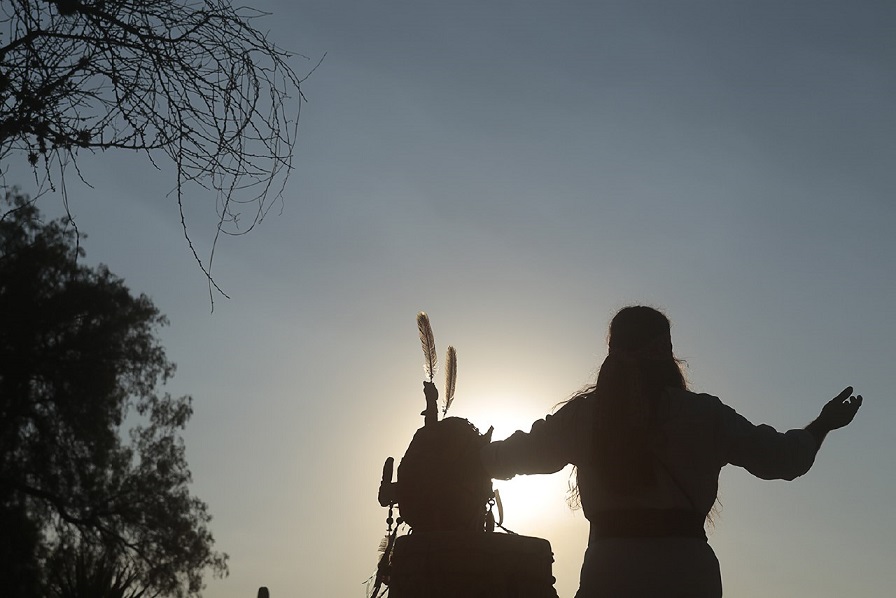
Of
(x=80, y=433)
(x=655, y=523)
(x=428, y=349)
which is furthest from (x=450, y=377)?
(x=80, y=433)

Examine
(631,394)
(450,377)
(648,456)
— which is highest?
(450,377)

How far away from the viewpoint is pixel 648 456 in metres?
2.88

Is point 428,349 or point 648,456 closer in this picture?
point 648,456

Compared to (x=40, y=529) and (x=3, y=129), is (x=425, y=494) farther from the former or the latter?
(x=40, y=529)

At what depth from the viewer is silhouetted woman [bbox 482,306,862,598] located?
9.29 ft

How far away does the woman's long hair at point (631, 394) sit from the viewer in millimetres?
2877

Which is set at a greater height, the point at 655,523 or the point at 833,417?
the point at 833,417

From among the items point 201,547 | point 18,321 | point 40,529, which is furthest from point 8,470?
point 201,547

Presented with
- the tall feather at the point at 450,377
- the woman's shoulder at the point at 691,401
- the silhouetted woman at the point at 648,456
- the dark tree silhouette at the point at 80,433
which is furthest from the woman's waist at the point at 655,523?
the dark tree silhouette at the point at 80,433

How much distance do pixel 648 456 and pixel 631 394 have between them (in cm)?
21

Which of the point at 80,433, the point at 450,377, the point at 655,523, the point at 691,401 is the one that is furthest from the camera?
the point at 80,433

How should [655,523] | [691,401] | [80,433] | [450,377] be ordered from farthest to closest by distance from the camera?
[80,433]
[450,377]
[691,401]
[655,523]

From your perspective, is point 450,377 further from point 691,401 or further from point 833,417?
point 833,417

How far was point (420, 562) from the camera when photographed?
327 cm
